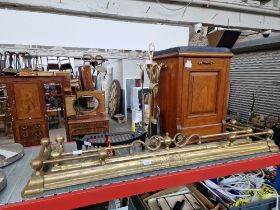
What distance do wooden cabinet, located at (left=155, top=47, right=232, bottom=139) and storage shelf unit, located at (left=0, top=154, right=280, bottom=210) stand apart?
0.23 metres

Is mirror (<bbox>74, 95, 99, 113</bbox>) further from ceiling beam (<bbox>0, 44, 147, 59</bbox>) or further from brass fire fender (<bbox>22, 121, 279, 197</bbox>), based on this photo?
brass fire fender (<bbox>22, 121, 279, 197</bbox>)

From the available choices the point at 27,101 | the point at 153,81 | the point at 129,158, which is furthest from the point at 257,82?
the point at 27,101

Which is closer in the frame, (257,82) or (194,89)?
(194,89)

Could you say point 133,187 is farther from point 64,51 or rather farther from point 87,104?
point 64,51

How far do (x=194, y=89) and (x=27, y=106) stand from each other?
280 centimetres

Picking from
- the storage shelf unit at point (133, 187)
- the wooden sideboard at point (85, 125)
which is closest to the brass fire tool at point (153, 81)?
the storage shelf unit at point (133, 187)

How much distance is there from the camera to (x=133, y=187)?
742 millimetres

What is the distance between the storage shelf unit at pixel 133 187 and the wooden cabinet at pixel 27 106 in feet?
8.85

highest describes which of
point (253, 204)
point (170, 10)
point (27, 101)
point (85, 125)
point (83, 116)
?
point (170, 10)

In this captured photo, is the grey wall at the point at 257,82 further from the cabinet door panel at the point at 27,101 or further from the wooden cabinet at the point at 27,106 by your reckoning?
the cabinet door panel at the point at 27,101

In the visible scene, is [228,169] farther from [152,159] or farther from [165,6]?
[165,6]

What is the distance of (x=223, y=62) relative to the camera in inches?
41.1

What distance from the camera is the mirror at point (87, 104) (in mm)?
3234

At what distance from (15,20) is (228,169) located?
1.79 meters
